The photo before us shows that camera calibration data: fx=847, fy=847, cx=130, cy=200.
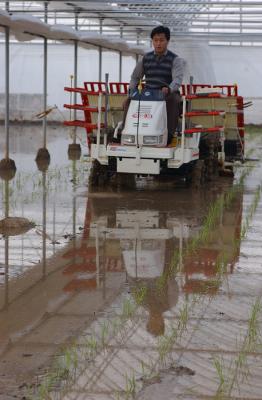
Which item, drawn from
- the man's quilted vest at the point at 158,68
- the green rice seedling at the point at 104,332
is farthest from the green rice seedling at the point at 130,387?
the man's quilted vest at the point at 158,68

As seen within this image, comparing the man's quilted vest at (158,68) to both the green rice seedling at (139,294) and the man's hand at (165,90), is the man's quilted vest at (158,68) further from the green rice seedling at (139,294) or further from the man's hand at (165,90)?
the green rice seedling at (139,294)

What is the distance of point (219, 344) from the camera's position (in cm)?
423

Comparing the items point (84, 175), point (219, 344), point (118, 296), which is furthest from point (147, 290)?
point (84, 175)

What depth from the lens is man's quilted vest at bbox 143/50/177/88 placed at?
9961 millimetres

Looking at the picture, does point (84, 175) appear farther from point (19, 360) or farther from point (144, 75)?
point (19, 360)

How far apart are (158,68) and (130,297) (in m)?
5.36

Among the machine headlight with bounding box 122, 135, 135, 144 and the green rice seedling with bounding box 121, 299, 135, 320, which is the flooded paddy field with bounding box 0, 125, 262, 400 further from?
the machine headlight with bounding box 122, 135, 135, 144

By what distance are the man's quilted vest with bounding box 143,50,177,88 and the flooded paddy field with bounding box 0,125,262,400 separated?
138 centimetres

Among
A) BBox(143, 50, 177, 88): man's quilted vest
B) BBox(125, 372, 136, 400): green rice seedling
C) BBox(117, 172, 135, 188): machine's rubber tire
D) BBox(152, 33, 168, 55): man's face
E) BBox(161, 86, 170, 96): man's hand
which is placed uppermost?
BBox(152, 33, 168, 55): man's face

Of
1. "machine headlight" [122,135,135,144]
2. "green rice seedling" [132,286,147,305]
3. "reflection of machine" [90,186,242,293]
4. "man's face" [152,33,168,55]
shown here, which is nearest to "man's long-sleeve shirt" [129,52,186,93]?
"man's face" [152,33,168,55]

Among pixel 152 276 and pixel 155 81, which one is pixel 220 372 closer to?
pixel 152 276

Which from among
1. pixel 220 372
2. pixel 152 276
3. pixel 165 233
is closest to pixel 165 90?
pixel 165 233

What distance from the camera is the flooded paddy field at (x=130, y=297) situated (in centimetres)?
370

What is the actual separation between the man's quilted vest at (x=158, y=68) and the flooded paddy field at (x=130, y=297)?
4.51 feet
